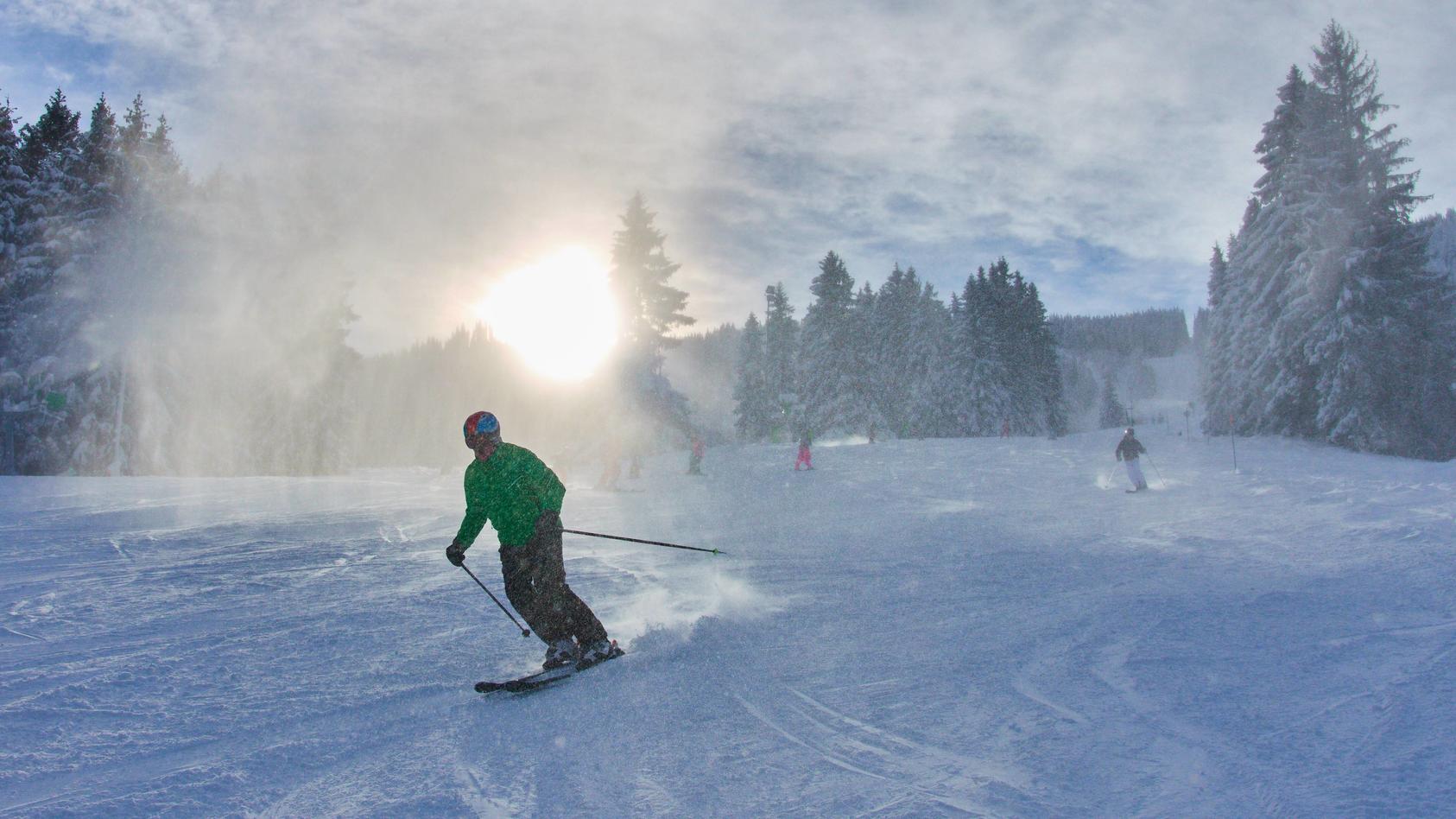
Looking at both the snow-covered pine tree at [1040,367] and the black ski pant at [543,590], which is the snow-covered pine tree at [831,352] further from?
the black ski pant at [543,590]

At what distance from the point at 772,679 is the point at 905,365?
58.9 metres

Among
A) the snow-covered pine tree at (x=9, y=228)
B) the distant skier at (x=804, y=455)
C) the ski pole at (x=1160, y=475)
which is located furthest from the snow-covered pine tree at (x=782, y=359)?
Result: the snow-covered pine tree at (x=9, y=228)

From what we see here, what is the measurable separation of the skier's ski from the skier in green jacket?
0.06 metres

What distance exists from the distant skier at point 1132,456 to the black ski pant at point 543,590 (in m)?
17.1

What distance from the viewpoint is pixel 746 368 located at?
69.5 metres

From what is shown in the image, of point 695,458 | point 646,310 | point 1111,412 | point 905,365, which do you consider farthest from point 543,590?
point 1111,412

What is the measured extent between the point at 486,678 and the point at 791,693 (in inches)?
84.5

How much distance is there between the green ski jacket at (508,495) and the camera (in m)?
5.17

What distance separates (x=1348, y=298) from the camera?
87.1 feet

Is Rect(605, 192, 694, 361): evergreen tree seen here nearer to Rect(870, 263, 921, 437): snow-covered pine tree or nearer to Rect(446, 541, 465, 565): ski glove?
Rect(870, 263, 921, 437): snow-covered pine tree

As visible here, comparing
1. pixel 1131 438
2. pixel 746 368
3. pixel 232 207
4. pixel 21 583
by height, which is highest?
pixel 232 207

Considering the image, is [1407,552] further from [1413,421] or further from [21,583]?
[1413,421]

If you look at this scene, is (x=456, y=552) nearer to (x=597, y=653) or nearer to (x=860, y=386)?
(x=597, y=653)

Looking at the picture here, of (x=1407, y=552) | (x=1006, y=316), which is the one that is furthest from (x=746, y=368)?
(x=1407, y=552)
